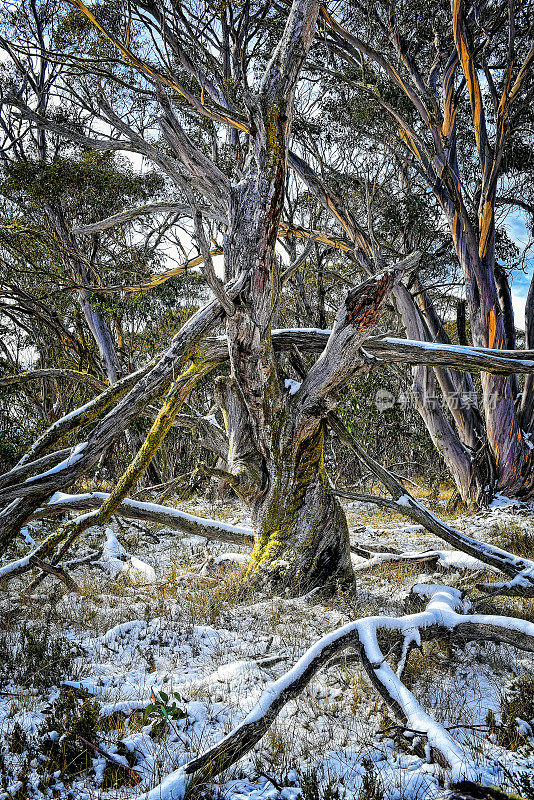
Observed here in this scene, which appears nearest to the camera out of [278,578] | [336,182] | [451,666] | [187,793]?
[187,793]

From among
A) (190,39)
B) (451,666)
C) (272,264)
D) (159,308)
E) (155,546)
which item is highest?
(190,39)

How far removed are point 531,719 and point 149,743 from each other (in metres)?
1.82

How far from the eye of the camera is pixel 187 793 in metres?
1.75

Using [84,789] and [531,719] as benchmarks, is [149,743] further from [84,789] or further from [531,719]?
[531,719]

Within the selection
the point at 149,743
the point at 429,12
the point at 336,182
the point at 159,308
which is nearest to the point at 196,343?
the point at 149,743

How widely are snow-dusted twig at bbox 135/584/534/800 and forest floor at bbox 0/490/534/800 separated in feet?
0.46

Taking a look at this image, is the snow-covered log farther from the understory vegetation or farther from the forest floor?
the forest floor

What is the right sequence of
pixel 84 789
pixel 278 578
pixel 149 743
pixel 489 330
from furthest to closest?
pixel 489 330 < pixel 278 578 < pixel 149 743 < pixel 84 789

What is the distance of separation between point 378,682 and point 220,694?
918 mm

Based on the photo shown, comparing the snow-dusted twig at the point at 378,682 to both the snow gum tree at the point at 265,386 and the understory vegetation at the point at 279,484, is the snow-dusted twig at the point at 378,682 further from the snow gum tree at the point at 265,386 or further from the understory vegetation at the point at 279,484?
the snow gum tree at the point at 265,386

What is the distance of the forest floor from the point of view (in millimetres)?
2074

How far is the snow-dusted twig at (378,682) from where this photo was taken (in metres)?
1.83

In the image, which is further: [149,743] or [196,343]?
[196,343]

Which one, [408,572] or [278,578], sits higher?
[278,578]
